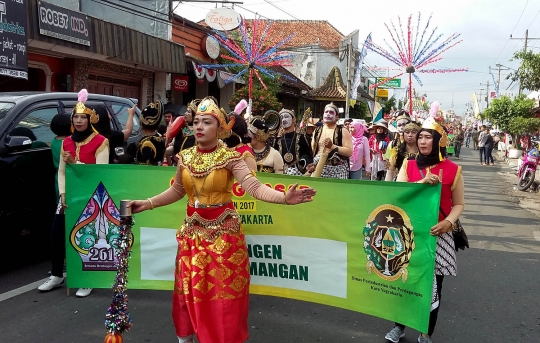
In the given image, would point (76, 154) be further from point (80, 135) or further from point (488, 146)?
point (488, 146)

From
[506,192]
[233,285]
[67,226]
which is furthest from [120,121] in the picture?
[506,192]

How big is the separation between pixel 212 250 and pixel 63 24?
Result: 1048 cm

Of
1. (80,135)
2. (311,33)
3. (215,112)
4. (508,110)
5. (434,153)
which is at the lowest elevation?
(434,153)

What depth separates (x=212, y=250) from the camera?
336 centimetres

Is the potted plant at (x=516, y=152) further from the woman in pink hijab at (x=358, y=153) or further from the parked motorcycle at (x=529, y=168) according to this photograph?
the woman in pink hijab at (x=358, y=153)

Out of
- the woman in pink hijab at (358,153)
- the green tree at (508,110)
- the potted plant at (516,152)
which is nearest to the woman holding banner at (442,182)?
the woman in pink hijab at (358,153)

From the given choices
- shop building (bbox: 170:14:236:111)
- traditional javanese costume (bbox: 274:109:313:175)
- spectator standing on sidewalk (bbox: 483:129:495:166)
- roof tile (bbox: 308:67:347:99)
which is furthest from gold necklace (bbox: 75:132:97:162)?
roof tile (bbox: 308:67:347:99)

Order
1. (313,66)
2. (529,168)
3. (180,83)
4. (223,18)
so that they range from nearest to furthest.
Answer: (529,168) → (223,18) → (180,83) → (313,66)

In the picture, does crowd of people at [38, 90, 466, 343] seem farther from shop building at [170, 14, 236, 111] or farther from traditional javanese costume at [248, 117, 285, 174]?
shop building at [170, 14, 236, 111]

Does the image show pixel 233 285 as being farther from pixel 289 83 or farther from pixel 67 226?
pixel 289 83

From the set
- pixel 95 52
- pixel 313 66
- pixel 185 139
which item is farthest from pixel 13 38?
pixel 313 66

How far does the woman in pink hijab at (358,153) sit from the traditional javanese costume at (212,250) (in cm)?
538

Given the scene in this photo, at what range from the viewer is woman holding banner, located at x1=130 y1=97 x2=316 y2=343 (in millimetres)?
3354

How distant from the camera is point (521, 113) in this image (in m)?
27.0
